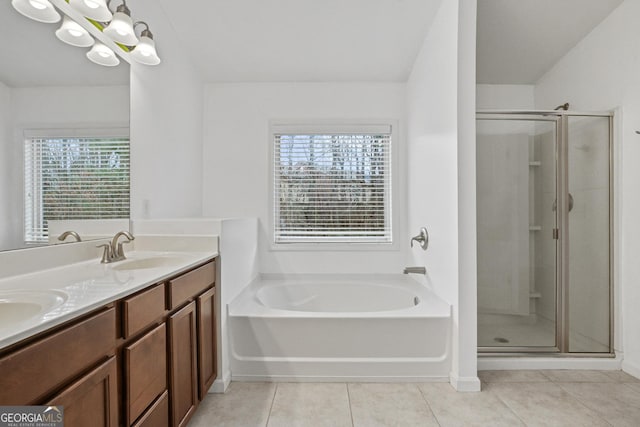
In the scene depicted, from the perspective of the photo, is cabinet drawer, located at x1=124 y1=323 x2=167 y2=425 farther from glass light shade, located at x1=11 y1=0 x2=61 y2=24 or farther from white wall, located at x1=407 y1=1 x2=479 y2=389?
white wall, located at x1=407 y1=1 x2=479 y2=389

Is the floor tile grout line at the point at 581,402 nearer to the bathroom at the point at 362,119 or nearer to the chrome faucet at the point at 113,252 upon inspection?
the bathroom at the point at 362,119

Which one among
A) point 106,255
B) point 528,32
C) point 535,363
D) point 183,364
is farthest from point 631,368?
point 106,255

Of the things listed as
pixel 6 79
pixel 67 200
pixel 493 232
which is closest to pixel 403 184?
pixel 493 232

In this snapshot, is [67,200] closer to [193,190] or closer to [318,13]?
[193,190]

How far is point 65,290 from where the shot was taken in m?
1.07

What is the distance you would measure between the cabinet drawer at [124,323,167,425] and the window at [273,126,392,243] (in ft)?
6.18

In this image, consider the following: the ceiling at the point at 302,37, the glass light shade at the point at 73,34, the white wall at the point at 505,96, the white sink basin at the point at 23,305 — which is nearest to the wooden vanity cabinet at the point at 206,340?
the white sink basin at the point at 23,305

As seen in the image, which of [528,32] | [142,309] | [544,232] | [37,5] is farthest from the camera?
[528,32]

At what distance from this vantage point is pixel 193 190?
2922mm

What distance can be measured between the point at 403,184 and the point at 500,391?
5.93ft

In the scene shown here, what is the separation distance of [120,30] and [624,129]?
124 inches

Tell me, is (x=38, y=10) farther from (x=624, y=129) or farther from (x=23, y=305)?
(x=624, y=129)

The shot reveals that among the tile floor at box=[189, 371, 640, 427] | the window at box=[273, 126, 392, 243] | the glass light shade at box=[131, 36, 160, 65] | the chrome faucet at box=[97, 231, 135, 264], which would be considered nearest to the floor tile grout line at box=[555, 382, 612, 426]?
the tile floor at box=[189, 371, 640, 427]

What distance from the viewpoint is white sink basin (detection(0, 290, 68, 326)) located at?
3.18 feet
